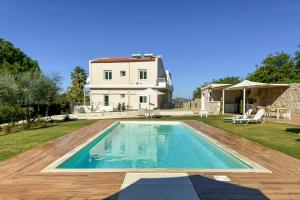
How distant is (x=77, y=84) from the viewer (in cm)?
4638

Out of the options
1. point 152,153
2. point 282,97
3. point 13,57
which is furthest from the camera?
point 13,57

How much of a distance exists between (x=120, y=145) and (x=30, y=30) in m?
21.4

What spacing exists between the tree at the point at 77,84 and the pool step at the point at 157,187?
136 feet

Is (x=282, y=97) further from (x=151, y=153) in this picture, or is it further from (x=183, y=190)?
(x=183, y=190)

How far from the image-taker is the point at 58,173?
17.9 ft

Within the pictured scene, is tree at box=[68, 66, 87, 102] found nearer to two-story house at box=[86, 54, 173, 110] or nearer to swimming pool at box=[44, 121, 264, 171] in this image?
two-story house at box=[86, 54, 173, 110]

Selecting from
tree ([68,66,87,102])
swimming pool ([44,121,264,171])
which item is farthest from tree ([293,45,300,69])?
tree ([68,66,87,102])

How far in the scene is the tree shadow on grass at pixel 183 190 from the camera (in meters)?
4.10

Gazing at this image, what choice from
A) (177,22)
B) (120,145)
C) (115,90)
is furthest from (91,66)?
(120,145)

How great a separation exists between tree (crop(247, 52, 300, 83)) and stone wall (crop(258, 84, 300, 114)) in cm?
1652

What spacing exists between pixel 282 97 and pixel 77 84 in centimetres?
3503

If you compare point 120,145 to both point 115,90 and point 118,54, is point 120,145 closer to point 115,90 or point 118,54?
point 115,90

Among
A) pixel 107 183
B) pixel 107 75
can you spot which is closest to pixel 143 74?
pixel 107 75

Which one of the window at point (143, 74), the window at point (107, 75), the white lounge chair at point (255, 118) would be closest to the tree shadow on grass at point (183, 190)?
the white lounge chair at point (255, 118)
